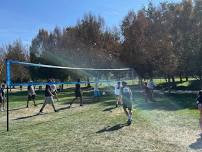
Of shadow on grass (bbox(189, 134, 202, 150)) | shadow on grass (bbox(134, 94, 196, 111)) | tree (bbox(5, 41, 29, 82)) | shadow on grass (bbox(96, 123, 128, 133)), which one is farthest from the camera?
tree (bbox(5, 41, 29, 82))

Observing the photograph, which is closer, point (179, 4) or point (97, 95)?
point (97, 95)

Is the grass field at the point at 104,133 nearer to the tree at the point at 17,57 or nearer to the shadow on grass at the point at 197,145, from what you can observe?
the shadow on grass at the point at 197,145

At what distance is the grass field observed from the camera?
12.6 meters

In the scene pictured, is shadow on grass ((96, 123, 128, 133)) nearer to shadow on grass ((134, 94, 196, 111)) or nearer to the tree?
shadow on grass ((134, 94, 196, 111))

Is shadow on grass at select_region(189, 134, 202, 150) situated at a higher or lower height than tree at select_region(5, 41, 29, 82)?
lower

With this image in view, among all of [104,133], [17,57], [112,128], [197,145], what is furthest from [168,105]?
[17,57]

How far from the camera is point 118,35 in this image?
63.6 meters

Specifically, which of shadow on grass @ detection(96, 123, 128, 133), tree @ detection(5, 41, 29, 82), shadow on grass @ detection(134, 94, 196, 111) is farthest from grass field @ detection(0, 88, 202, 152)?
tree @ detection(5, 41, 29, 82)

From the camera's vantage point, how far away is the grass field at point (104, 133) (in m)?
12.6

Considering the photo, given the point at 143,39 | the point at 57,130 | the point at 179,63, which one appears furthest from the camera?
the point at 143,39

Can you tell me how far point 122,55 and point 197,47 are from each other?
554 inches

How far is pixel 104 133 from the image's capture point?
49.3ft

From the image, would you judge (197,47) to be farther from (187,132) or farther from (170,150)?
(170,150)

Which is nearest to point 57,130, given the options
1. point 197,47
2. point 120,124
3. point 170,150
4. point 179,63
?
point 120,124
